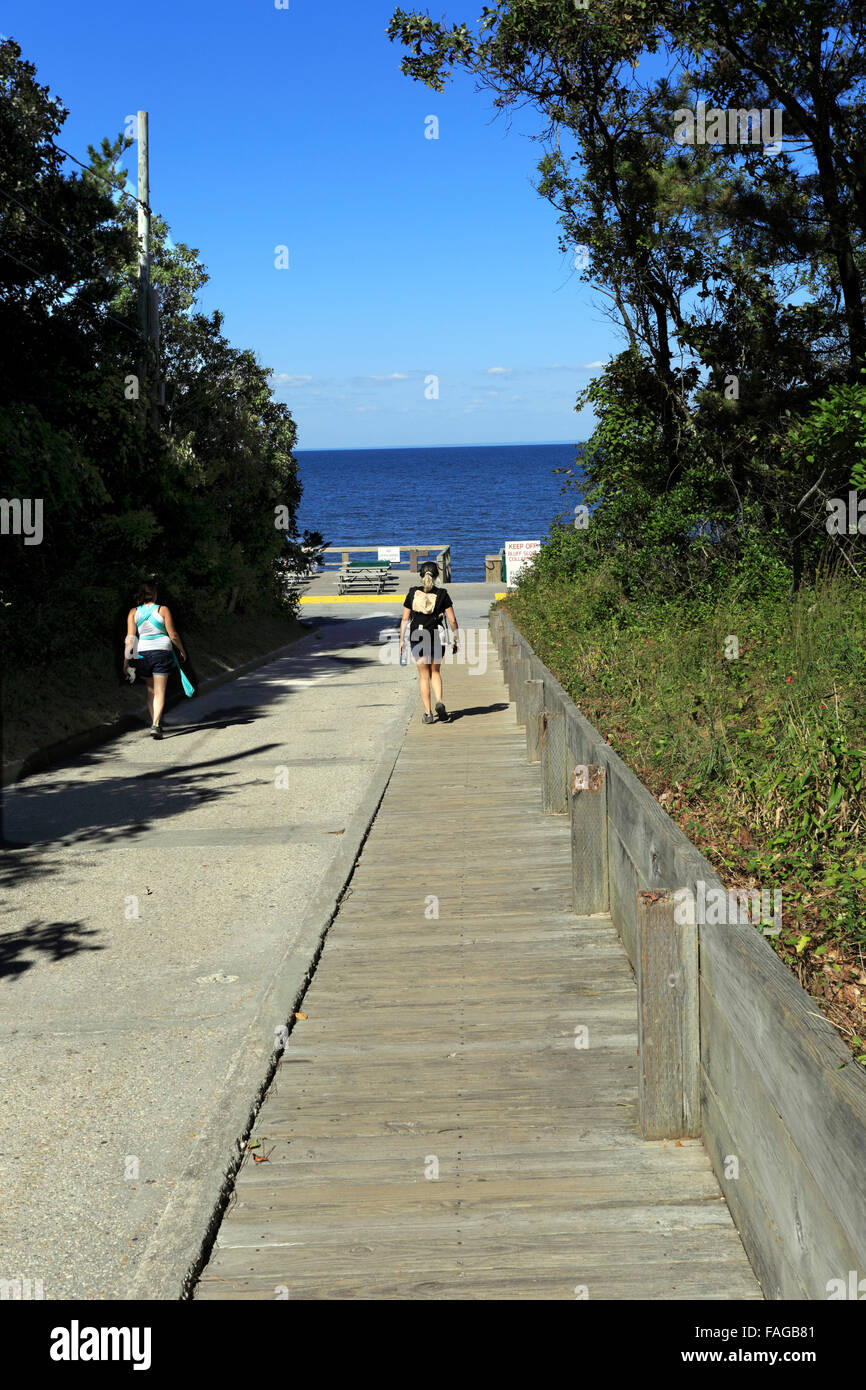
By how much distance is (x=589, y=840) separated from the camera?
686 cm

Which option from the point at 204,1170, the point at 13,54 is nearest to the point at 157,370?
the point at 13,54

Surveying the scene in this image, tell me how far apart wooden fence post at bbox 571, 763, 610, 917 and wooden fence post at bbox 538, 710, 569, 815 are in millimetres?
2022

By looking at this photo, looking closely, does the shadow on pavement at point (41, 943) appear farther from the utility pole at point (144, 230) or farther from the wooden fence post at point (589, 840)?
the utility pole at point (144, 230)

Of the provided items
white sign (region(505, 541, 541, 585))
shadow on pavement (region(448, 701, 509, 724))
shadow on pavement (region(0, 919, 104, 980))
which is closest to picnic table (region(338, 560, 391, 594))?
white sign (region(505, 541, 541, 585))

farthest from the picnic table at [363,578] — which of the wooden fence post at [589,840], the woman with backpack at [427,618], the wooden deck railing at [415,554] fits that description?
the wooden fence post at [589,840]

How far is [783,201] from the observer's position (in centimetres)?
1467

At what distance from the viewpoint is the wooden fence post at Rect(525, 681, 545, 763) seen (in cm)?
1083

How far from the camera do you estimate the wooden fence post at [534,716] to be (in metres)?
10.8

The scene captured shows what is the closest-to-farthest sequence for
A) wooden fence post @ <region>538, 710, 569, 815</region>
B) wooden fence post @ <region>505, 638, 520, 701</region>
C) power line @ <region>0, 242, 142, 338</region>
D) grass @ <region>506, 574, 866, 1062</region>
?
grass @ <region>506, 574, 866, 1062</region>
wooden fence post @ <region>538, 710, 569, 815</region>
wooden fence post @ <region>505, 638, 520, 701</region>
power line @ <region>0, 242, 142, 338</region>

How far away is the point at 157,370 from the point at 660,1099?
57.4ft

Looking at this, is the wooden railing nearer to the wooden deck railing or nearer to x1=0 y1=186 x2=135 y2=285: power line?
x1=0 y1=186 x2=135 y2=285: power line

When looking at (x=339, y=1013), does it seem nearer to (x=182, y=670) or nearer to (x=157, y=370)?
(x=182, y=670)

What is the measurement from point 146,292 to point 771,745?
16.0 meters

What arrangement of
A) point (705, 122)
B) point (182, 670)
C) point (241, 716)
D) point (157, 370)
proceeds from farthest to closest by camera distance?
point (157, 370)
point (241, 716)
point (705, 122)
point (182, 670)
